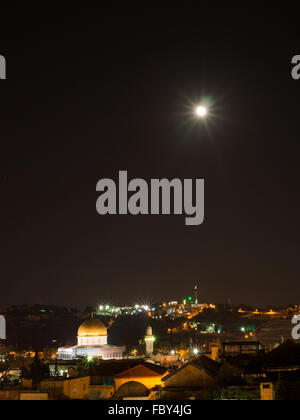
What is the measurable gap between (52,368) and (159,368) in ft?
56.9

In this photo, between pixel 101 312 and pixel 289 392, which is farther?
pixel 101 312

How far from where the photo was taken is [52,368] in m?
52.5

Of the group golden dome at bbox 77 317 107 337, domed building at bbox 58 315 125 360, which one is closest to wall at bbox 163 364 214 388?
domed building at bbox 58 315 125 360

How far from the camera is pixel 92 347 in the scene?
63.2 metres

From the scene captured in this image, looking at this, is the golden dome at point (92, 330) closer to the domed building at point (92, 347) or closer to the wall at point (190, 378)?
the domed building at point (92, 347)

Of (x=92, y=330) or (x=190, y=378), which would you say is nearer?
(x=190, y=378)

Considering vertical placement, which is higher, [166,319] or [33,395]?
[166,319]

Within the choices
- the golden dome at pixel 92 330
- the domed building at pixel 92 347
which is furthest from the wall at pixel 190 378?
the golden dome at pixel 92 330

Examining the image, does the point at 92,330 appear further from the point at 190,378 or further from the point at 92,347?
the point at 190,378

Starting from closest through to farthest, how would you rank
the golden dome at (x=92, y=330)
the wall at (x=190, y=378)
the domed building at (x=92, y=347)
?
the wall at (x=190, y=378)
the domed building at (x=92, y=347)
the golden dome at (x=92, y=330)

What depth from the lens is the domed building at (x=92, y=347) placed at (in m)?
62.4

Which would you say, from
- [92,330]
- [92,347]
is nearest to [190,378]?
[92,347]
